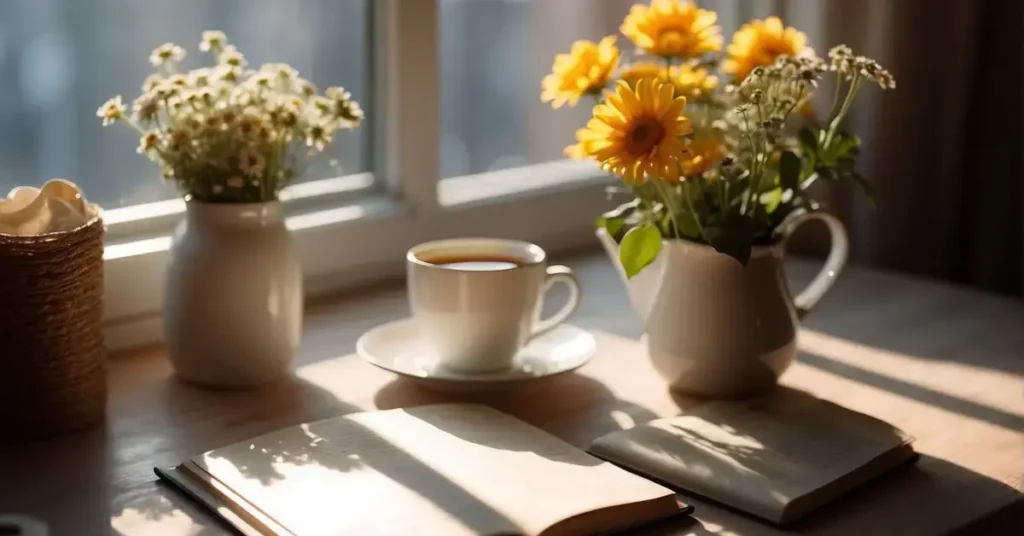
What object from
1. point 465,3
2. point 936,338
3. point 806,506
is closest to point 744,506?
point 806,506

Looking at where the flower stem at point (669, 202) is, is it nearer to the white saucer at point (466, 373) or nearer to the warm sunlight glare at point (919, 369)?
the white saucer at point (466, 373)

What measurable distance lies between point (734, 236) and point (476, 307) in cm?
21

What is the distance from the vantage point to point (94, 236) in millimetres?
973

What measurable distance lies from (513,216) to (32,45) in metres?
0.57

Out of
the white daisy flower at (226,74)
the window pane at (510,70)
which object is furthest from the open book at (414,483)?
the window pane at (510,70)

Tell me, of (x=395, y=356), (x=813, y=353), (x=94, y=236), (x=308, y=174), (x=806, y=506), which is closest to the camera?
(x=806, y=506)

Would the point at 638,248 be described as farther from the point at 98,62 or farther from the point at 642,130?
the point at 98,62

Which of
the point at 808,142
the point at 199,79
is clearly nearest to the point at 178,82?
the point at 199,79

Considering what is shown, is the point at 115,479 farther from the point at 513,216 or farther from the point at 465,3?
the point at 465,3

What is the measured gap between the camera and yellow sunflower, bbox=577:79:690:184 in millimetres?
950

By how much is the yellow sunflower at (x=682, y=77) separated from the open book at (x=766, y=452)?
0.29 meters

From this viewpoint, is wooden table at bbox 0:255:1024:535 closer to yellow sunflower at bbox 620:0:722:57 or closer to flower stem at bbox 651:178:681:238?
flower stem at bbox 651:178:681:238

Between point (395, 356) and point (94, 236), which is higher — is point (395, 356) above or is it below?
below

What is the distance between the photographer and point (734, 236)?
3.26ft
